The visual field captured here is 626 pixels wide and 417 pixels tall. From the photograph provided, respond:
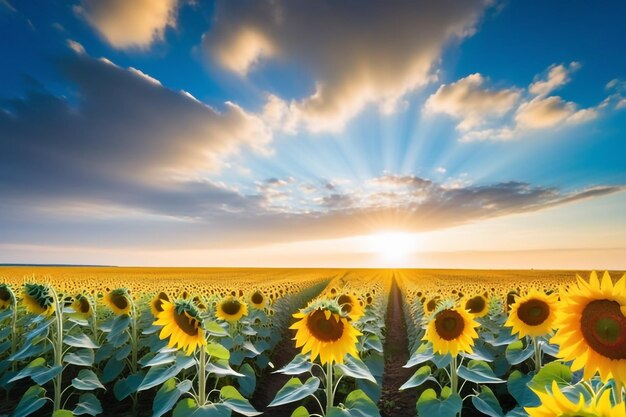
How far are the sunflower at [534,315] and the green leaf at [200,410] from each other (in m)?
4.43

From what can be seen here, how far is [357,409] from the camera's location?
421 centimetres

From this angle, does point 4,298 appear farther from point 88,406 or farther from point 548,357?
point 548,357

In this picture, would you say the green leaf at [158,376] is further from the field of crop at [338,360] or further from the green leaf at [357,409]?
the green leaf at [357,409]

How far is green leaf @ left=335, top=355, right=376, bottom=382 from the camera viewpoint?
15.2 ft

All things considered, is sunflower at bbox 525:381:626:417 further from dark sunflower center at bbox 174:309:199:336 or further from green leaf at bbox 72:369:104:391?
green leaf at bbox 72:369:104:391

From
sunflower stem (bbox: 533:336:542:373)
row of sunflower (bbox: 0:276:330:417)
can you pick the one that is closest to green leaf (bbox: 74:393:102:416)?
row of sunflower (bbox: 0:276:330:417)

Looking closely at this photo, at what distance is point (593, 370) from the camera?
2.87 m

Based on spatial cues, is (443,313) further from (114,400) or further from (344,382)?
(114,400)

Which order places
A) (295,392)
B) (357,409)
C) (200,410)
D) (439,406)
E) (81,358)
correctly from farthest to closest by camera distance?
(81,358) < (439,406) < (295,392) < (200,410) < (357,409)

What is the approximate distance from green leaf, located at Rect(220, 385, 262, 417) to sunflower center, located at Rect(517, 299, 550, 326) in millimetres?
4278

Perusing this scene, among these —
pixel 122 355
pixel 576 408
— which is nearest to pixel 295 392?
pixel 576 408

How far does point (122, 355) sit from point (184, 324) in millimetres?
3376

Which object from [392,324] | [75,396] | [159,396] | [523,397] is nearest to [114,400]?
[75,396]

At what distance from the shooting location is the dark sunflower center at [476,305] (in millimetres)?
8945
